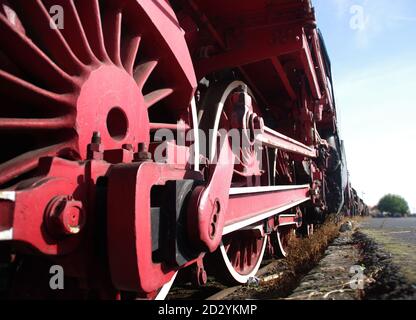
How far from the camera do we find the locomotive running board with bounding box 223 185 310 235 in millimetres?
1896

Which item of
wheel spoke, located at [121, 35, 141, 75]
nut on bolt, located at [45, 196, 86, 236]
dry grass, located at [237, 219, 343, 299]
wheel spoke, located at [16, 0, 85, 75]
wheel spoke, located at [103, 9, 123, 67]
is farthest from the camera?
dry grass, located at [237, 219, 343, 299]

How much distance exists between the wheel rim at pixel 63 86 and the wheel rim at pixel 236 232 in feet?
3.60

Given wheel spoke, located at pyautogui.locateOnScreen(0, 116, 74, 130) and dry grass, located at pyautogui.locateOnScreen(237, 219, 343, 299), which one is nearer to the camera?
wheel spoke, located at pyautogui.locateOnScreen(0, 116, 74, 130)

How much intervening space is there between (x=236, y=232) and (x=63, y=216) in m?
2.18

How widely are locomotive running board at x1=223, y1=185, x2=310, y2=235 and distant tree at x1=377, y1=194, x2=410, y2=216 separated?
194 feet

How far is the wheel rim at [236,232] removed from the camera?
2.73 metres

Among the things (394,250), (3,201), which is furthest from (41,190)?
(394,250)

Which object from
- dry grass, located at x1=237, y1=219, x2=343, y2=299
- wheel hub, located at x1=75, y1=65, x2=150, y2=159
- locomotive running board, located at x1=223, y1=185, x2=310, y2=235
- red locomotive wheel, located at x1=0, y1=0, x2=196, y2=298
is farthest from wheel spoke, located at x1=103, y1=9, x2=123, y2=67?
dry grass, located at x1=237, y1=219, x2=343, y2=299

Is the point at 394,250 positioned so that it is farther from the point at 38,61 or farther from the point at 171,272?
the point at 38,61

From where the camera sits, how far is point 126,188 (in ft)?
3.88

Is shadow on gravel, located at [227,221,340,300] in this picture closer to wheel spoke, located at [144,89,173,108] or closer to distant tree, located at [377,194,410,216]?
wheel spoke, located at [144,89,173,108]

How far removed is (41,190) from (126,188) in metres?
0.26

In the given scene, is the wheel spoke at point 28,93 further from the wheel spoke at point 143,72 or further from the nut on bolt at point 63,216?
the wheel spoke at point 143,72
